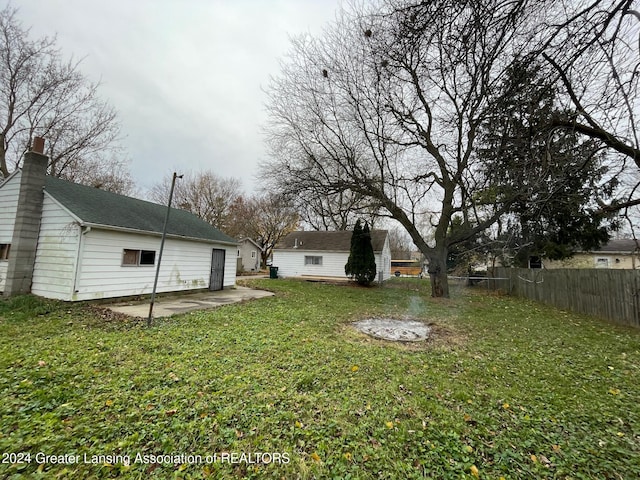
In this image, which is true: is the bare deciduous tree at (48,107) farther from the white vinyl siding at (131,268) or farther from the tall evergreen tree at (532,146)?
the tall evergreen tree at (532,146)

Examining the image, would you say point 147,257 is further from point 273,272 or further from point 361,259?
point 361,259

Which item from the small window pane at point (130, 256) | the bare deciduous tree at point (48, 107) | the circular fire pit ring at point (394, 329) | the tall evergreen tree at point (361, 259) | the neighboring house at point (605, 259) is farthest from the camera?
the neighboring house at point (605, 259)

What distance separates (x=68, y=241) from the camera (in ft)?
24.2

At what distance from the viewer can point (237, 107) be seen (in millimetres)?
12344

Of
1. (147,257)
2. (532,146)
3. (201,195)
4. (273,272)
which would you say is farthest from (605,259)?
(201,195)

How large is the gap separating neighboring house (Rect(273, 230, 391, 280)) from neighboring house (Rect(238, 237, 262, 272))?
5823 millimetres

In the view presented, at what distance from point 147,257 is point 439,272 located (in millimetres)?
12085

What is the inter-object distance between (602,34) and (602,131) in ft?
4.30

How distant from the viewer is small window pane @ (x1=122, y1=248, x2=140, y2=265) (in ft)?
27.9

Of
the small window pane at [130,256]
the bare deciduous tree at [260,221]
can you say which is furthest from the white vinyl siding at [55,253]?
the bare deciduous tree at [260,221]

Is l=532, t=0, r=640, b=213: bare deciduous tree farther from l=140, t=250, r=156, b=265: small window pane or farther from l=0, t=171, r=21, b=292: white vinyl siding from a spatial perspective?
A: l=0, t=171, r=21, b=292: white vinyl siding

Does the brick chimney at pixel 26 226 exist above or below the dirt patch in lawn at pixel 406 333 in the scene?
above

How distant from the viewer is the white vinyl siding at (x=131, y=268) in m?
7.54

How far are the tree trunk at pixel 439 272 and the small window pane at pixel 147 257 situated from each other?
37.8 ft
